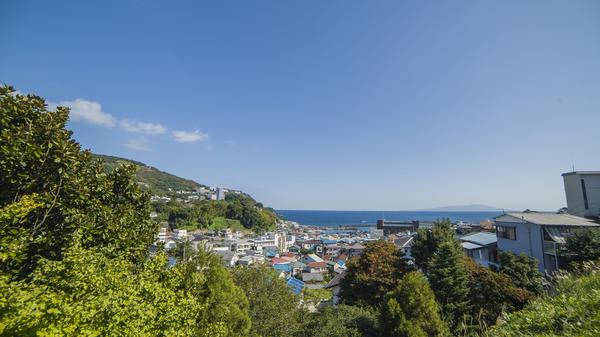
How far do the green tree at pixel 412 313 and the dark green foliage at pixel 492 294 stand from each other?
144 inches

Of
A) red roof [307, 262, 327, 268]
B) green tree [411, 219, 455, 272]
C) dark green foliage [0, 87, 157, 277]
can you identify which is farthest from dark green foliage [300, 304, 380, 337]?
red roof [307, 262, 327, 268]

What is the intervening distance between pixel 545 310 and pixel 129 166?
10298 mm

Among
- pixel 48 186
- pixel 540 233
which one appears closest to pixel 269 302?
pixel 48 186

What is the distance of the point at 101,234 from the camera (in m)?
6.68

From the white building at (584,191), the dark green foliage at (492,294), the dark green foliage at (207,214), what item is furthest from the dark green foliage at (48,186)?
the dark green foliage at (207,214)

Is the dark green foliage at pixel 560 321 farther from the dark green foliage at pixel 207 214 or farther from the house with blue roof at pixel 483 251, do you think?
the dark green foliage at pixel 207 214

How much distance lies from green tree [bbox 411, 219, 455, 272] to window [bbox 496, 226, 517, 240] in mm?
5173

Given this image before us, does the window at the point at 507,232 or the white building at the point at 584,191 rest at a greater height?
the white building at the point at 584,191

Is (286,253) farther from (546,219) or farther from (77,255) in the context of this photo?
(77,255)

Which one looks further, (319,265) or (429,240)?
(319,265)

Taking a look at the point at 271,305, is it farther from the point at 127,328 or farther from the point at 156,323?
the point at 127,328

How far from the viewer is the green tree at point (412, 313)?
35.0ft

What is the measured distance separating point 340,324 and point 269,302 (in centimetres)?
358

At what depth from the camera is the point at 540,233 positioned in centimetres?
1845
